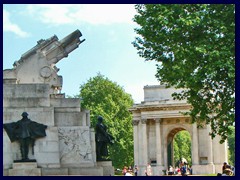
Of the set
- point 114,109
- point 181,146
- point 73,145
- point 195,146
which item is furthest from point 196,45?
point 181,146

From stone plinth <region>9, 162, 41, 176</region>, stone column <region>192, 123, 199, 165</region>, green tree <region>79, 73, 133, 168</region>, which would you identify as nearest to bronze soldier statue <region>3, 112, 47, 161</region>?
stone plinth <region>9, 162, 41, 176</region>

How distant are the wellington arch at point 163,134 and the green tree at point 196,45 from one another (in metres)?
41.4

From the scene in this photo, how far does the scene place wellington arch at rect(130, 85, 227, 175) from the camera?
73.1 meters

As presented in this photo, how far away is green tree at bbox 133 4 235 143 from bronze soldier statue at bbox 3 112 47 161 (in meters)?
8.53

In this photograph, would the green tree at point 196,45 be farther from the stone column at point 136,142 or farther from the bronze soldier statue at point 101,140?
the stone column at point 136,142

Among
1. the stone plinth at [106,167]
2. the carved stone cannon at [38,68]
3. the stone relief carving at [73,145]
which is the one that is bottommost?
the stone plinth at [106,167]

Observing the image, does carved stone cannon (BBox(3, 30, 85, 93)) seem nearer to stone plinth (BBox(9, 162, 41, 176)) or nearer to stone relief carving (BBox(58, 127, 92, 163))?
stone relief carving (BBox(58, 127, 92, 163))

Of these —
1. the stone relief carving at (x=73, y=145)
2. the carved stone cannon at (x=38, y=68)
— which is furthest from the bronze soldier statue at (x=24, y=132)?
the carved stone cannon at (x=38, y=68)

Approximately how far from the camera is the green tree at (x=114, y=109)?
75.4 m

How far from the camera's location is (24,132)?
79.3 ft

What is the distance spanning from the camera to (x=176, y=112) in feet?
241

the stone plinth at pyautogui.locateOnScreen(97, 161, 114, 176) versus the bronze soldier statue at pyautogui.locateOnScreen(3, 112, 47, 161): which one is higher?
the bronze soldier statue at pyautogui.locateOnScreen(3, 112, 47, 161)

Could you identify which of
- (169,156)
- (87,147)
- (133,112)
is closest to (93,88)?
(133,112)

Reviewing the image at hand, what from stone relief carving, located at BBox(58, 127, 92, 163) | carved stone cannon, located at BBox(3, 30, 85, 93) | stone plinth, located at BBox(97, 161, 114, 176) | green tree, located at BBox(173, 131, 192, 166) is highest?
carved stone cannon, located at BBox(3, 30, 85, 93)
